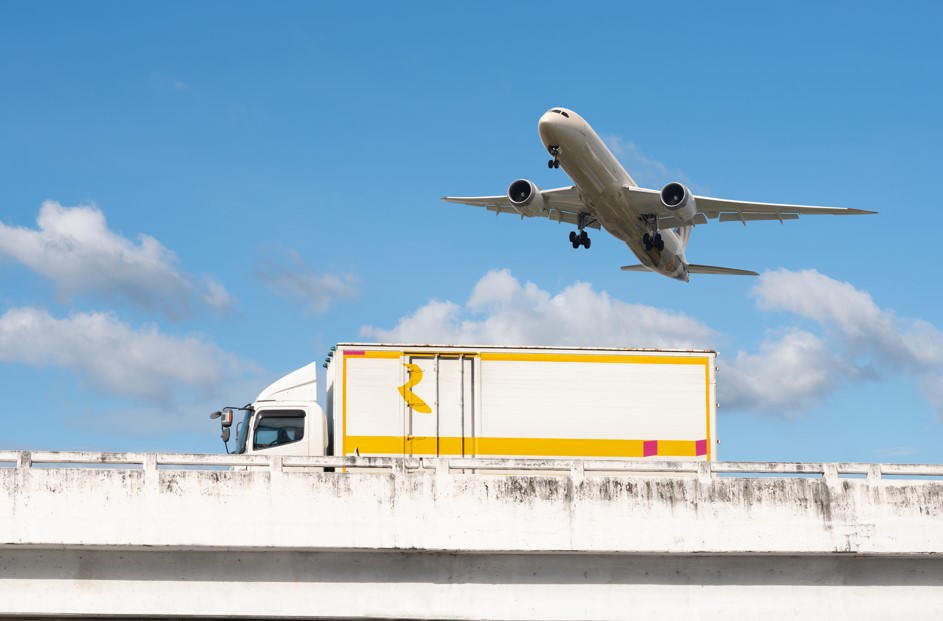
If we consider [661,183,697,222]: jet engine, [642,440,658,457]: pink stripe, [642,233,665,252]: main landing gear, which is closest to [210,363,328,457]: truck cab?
[642,440,658,457]: pink stripe

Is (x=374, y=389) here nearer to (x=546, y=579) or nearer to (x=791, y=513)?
(x=546, y=579)

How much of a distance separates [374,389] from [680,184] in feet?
86.2

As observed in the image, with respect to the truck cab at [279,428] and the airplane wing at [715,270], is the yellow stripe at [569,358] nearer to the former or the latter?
the truck cab at [279,428]

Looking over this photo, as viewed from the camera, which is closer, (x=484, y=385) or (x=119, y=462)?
(x=119, y=462)

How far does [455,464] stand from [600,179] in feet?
94.4

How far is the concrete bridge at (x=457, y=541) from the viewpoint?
13945mm

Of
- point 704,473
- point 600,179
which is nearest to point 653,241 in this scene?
point 600,179

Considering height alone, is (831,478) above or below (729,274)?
below

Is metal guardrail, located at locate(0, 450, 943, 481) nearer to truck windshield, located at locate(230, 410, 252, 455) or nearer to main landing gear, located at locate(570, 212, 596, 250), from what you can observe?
truck windshield, located at locate(230, 410, 252, 455)

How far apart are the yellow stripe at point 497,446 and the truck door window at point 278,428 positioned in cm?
99

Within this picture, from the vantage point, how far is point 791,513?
14.9 metres

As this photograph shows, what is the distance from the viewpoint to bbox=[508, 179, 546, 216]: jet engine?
45.3 metres

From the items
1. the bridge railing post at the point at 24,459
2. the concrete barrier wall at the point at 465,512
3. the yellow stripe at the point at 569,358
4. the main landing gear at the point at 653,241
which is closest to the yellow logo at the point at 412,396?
the yellow stripe at the point at 569,358

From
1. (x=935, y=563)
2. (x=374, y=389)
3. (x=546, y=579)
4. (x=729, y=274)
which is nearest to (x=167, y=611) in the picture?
(x=546, y=579)
